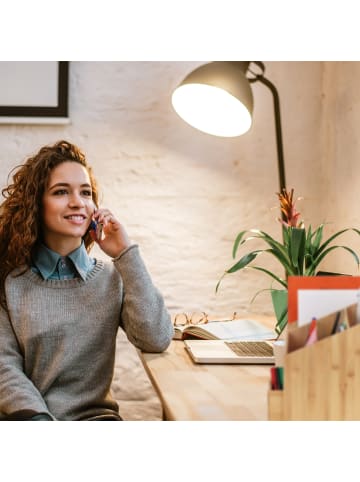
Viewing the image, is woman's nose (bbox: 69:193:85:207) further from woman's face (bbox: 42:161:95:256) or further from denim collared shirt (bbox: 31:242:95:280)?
denim collared shirt (bbox: 31:242:95:280)

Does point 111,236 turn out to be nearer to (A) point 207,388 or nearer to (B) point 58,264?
(B) point 58,264

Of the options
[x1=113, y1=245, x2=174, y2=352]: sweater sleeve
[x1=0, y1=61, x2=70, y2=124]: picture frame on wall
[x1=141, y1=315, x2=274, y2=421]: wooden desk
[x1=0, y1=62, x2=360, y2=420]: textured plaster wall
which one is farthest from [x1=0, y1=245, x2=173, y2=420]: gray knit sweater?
[x1=0, y1=61, x2=70, y2=124]: picture frame on wall

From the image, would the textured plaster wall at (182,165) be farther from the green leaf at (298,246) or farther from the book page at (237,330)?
the green leaf at (298,246)

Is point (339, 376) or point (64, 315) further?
point (64, 315)

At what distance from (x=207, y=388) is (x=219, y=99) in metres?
1.04

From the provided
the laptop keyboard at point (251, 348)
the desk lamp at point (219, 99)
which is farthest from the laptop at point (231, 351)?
the desk lamp at point (219, 99)

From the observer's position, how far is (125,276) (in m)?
1.24

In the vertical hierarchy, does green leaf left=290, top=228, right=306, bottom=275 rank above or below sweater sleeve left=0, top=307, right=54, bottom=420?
above

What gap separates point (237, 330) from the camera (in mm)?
1484

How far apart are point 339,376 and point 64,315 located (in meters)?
0.72

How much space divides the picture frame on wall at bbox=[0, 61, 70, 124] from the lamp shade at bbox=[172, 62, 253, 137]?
0.55 m

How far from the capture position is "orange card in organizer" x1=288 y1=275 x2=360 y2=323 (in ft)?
2.19

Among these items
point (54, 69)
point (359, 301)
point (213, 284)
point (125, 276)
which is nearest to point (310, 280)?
point (359, 301)
